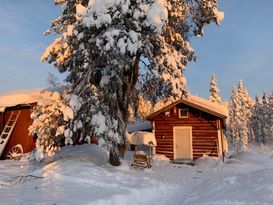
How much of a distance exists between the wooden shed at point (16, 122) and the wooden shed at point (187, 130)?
9.54 metres

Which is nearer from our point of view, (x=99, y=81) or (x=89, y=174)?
(x=89, y=174)

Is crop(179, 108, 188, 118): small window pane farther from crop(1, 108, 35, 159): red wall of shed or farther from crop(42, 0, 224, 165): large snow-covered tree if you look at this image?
crop(1, 108, 35, 159): red wall of shed

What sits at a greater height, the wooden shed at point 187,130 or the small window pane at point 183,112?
the small window pane at point 183,112

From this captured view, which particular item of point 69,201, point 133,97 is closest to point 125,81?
point 133,97

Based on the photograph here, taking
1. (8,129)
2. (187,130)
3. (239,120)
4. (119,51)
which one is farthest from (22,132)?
(239,120)

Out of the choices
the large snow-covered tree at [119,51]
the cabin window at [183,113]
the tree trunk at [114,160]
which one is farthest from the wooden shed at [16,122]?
the cabin window at [183,113]

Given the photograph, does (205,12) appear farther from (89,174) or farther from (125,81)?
(89,174)

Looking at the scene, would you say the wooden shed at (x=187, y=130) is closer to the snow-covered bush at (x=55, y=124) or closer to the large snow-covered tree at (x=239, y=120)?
the snow-covered bush at (x=55, y=124)

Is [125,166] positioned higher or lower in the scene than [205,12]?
lower

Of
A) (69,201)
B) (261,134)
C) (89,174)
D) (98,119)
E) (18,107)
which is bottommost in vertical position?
(69,201)

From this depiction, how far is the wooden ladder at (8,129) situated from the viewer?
1683cm

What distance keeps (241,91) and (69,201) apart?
221 ft

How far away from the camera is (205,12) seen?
15211 mm

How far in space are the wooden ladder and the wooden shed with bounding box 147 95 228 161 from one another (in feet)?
33.4
